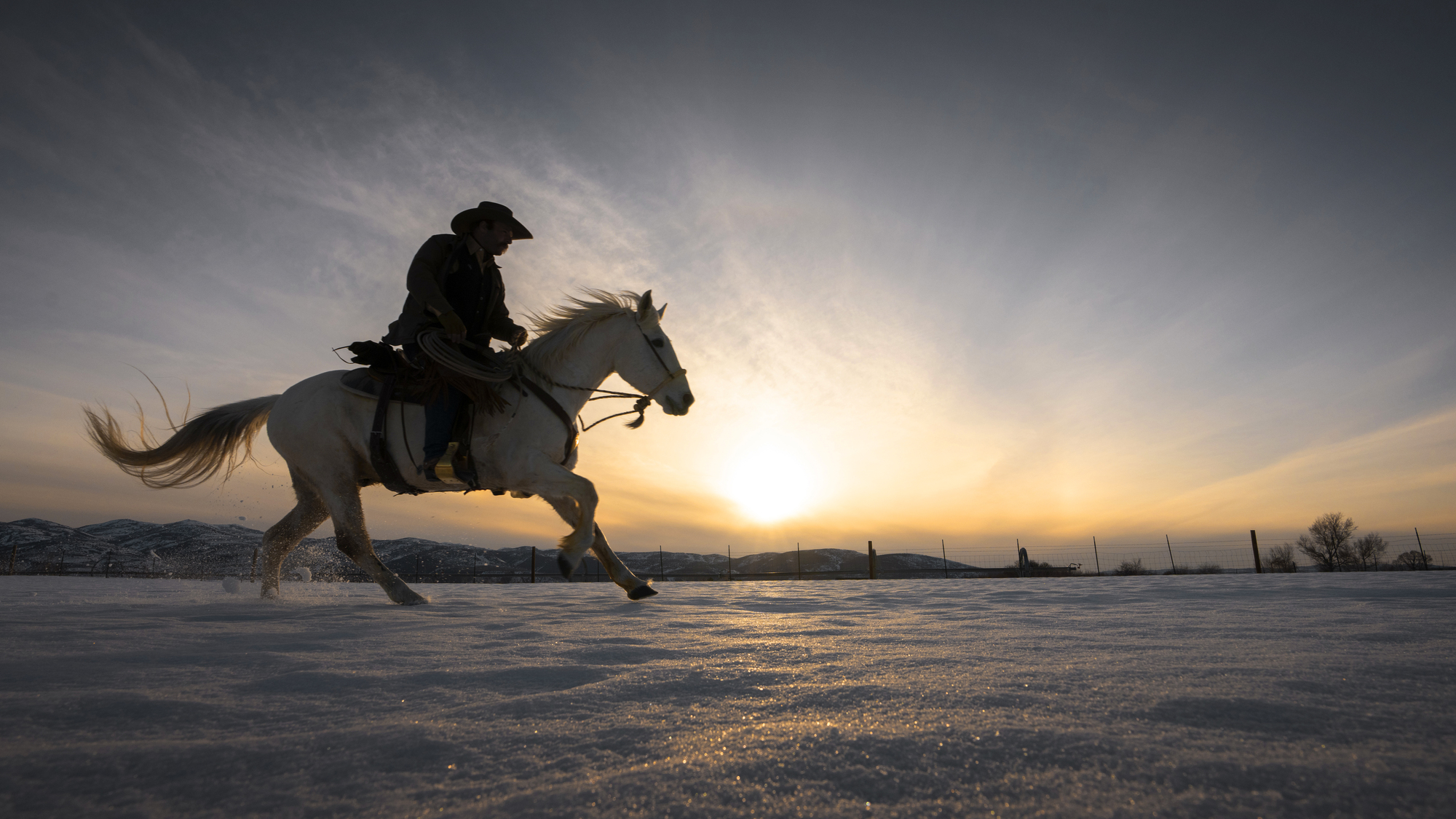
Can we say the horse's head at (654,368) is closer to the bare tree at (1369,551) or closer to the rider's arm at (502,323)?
the rider's arm at (502,323)

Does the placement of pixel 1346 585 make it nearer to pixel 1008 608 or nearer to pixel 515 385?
pixel 1008 608

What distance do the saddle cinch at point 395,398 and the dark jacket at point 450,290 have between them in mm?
165

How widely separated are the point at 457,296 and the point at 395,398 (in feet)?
2.77

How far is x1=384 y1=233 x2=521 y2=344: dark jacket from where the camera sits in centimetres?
407

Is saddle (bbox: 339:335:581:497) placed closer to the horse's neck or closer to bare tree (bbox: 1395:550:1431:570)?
the horse's neck

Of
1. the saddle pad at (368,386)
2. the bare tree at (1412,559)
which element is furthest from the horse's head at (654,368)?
the bare tree at (1412,559)

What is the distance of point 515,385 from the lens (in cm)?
430

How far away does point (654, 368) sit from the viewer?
4.63 m

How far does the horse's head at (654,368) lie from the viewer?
4.62m

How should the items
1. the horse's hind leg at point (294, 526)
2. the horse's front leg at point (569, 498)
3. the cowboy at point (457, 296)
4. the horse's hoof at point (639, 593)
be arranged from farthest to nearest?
the horse's hind leg at point (294, 526), the horse's hoof at point (639, 593), the cowboy at point (457, 296), the horse's front leg at point (569, 498)

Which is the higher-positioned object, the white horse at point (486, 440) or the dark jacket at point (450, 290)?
the dark jacket at point (450, 290)

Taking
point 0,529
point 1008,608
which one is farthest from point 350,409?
point 0,529

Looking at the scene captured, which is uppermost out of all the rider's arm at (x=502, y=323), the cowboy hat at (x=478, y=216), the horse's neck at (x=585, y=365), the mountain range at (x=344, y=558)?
the cowboy hat at (x=478, y=216)

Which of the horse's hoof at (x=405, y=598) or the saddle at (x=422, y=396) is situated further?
the saddle at (x=422, y=396)
